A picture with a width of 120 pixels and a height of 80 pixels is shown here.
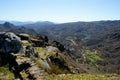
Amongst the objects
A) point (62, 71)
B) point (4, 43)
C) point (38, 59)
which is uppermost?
point (4, 43)

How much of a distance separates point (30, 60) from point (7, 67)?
370 centimetres

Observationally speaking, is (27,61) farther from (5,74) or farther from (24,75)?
(5,74)

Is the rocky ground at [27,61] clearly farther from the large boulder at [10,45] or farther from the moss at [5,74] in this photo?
the moss at [5,74]

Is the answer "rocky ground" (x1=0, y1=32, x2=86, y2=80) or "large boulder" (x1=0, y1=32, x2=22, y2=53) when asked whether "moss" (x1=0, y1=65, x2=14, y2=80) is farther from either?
"large boulder" (x1=0, y1=32, x2=22, y2=53)

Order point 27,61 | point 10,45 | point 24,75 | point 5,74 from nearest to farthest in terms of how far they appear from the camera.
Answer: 1. point 24,75
2. point 5,74
3. point 27,61
4. point 10,45

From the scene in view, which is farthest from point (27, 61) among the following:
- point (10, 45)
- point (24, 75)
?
point (10, 45)

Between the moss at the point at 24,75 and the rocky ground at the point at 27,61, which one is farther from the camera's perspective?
the rocky ground at the point at 27,61

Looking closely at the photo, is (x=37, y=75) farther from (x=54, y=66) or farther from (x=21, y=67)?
(x=54, y=66)

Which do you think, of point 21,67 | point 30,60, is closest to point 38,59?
point 30,60

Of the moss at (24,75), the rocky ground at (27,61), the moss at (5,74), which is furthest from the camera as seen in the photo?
the rocky ground at (27,61)

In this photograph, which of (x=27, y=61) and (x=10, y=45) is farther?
(x=10, y=45)

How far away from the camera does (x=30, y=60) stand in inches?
1380

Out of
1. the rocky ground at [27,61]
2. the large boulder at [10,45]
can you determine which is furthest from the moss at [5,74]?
the large boulder at [10,45]

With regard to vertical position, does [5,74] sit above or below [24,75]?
below
